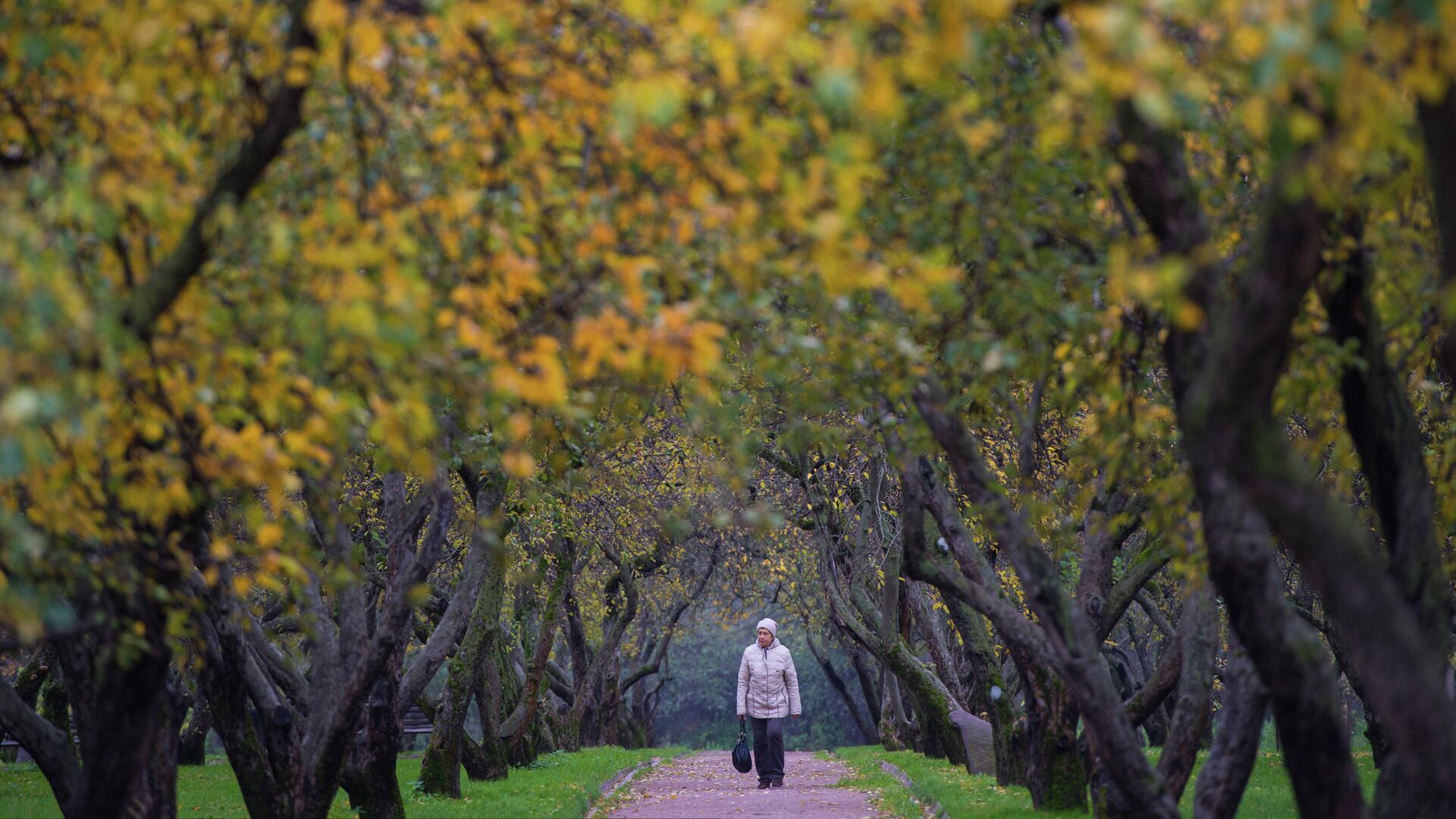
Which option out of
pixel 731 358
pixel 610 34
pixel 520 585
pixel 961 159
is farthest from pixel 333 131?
pixel 520 585

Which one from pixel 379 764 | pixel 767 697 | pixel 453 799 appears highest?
pixel 767 697

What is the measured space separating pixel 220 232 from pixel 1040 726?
10558 millimetres

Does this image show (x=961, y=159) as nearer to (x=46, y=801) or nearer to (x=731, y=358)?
(x=731, y=358)

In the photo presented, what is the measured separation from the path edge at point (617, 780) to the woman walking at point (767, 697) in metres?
2.19

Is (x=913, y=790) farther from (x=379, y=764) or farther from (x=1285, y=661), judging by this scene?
(x=1285, y=661)

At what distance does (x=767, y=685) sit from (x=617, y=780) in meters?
3.43

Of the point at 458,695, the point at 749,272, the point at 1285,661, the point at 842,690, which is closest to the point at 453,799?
the point at 458,695

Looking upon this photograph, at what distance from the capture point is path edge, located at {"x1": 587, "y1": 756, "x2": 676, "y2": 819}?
16.5 meters

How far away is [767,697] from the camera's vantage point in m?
19.3

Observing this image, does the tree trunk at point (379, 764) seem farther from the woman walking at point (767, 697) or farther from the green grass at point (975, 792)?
the woman walking at point (767, 697)

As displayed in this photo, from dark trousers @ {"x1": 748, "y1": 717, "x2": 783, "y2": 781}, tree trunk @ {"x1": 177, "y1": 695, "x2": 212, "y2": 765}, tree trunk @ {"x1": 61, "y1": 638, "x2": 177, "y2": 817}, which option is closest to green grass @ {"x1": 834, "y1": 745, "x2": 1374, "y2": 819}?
dark trousers @ {"x1": 748, "y1": 717, "x2": 783, "y2": 781}

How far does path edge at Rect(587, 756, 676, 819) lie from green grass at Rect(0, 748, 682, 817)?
10 centimetres

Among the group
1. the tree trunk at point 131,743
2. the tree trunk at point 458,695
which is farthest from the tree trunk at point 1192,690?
the tree trunk at point 458,695

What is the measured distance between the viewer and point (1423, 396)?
1202 cm
